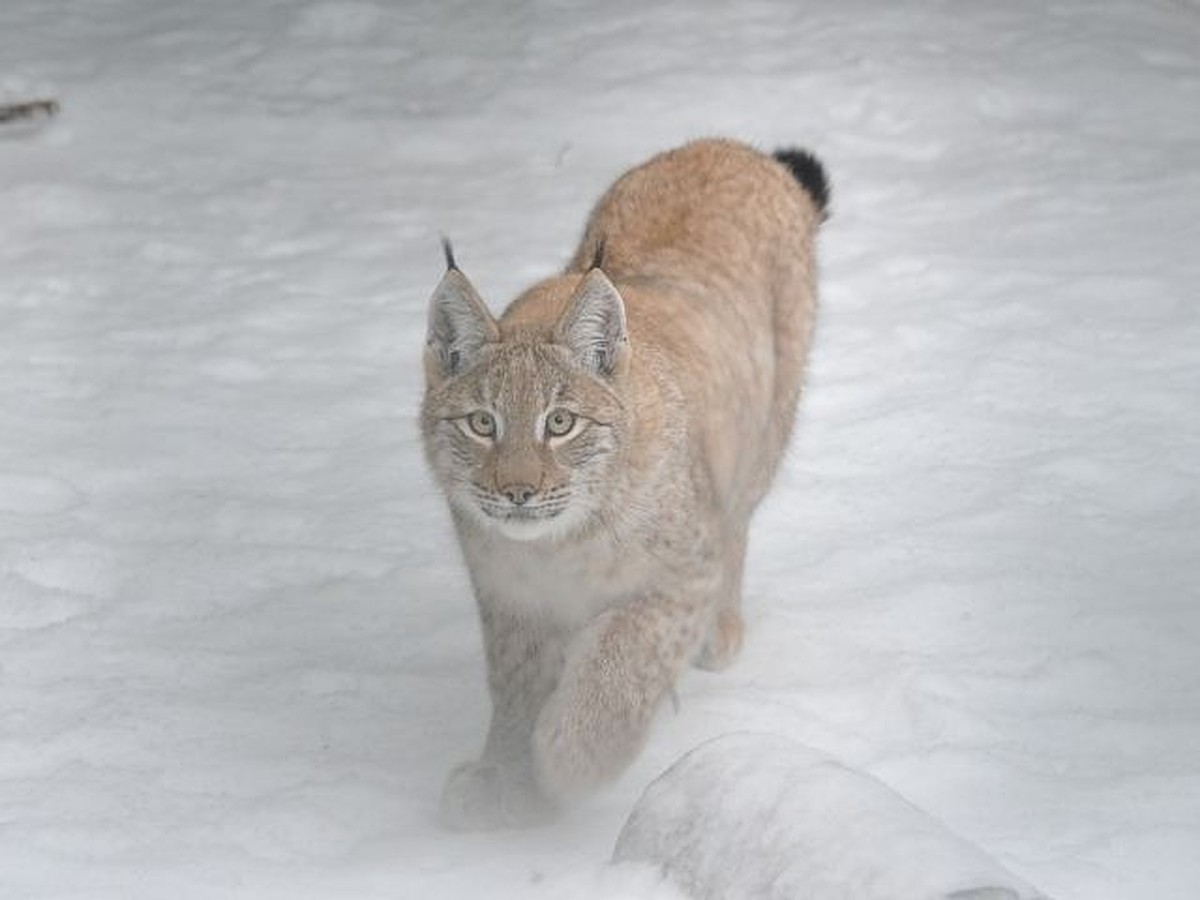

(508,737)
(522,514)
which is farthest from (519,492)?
(508,737)

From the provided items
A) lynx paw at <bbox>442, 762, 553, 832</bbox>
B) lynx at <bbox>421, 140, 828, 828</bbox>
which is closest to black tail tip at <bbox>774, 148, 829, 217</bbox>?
lynx at <bbox>421, 140, 828, 828</bbox>

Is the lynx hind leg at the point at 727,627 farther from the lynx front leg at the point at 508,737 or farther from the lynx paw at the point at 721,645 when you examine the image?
the lynx front leg at the point at 508,737

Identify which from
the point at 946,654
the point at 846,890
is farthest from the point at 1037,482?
the point at 846,890

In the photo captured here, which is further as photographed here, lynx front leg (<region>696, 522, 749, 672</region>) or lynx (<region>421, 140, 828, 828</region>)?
lynx front leg (<region>696, 522, 749, 672</region>)

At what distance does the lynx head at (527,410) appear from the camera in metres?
4.86

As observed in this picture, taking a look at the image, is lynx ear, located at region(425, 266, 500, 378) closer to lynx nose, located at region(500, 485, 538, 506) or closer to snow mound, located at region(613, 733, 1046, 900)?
lynx nose, located at region(500, 485, 538, 506)

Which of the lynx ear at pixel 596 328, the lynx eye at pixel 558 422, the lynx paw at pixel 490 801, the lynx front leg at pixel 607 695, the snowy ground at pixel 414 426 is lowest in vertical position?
the snowy ground at pixel 414 426

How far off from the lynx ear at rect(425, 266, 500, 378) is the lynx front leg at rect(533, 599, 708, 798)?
26.2 inches

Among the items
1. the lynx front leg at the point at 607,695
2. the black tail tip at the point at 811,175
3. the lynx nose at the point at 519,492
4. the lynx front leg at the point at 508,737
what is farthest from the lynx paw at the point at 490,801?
the black tail tip at the point at 811,175

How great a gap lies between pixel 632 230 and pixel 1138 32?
5.52 m

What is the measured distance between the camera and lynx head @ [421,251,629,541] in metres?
4.86

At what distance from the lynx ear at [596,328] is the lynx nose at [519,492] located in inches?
14.4

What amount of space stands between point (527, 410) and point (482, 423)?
107 millimetres

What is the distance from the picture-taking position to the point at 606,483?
4984mm
